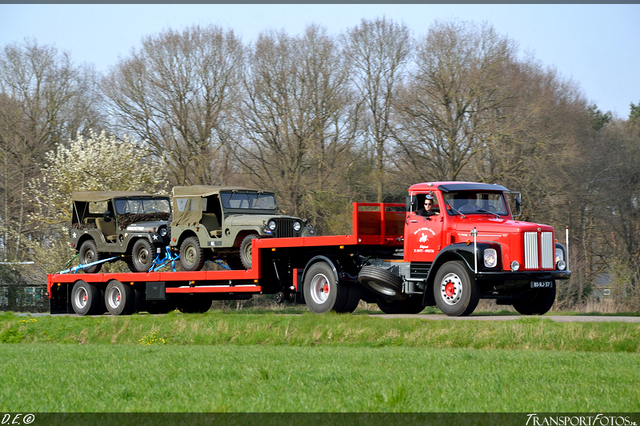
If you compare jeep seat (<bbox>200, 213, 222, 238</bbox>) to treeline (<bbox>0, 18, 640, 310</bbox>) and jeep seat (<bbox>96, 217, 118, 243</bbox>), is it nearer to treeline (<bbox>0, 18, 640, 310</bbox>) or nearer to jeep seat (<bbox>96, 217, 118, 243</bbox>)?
jeep seat (<bbox>96, 217, 118, 243</bbox>)

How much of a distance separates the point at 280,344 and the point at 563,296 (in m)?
Answer: 22.8

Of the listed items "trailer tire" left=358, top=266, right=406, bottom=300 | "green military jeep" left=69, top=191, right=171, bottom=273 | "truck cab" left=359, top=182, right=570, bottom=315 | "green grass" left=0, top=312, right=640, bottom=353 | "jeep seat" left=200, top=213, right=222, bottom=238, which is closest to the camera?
"green grass" left=0, top=312, right=640, bottom=353

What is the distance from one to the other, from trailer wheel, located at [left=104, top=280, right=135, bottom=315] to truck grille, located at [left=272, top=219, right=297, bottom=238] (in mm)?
5084

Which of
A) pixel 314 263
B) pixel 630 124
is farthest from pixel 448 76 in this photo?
pixel 314 263

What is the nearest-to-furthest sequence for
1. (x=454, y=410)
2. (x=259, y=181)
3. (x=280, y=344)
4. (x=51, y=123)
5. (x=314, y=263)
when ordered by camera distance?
(x=454, y=410) → (x=280, y=344) → (x=314, y=263) → (x=259, y=181) → (x=51, y=123)

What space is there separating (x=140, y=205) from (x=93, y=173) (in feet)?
49.8

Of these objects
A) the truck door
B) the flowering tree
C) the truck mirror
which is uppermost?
the flowering tree

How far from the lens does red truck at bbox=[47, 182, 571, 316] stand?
14766mm

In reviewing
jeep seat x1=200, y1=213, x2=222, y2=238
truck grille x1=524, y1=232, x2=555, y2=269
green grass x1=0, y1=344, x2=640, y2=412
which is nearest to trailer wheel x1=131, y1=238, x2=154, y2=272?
jeep seat x1=200, y1=213, x2=222, y2=238

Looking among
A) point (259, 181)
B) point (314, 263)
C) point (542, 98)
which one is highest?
point (542, 98)

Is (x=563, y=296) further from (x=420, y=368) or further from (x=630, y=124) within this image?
(x=420, y=368)

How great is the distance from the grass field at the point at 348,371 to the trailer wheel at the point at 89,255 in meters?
6.81

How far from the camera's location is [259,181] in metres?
40.0

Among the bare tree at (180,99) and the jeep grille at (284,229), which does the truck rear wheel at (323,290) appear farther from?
the bare tree at (180,99)
